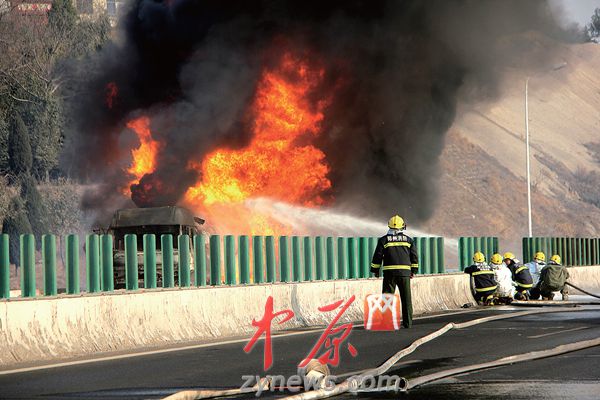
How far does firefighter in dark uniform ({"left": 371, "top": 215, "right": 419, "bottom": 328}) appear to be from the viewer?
19.4 m

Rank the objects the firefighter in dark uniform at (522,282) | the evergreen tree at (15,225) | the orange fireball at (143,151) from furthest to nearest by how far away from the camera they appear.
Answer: the evergreen tree at (15,225), the orange fireball at (143,151), the firefighter in dark uniform at (522,282)

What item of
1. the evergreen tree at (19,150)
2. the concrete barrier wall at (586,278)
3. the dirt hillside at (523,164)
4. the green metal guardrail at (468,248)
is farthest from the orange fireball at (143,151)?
the dirt hillside at (523,164)

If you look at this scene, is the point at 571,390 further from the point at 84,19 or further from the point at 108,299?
the point at 84,19

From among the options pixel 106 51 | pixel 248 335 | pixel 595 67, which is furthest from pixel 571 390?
pixel 595 67

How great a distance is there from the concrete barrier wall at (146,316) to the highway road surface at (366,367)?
0.64 meters

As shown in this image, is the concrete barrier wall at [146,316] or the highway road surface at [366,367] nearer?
the highway road surface at [366,367]

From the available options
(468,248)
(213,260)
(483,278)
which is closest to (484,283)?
(483,278)

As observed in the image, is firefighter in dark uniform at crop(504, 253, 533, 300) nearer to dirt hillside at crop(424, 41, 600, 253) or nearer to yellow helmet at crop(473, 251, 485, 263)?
yellow helmet at crop(473, 251, 485, 263)

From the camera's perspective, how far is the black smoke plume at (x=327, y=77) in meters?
37.3

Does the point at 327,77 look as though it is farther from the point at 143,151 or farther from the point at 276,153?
the point at 143,151

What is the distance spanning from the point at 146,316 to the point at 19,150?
51.8m

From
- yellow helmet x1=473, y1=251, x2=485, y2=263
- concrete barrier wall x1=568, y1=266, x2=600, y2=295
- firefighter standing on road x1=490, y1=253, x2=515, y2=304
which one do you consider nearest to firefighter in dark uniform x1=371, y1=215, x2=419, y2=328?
firefighter standing on road x1=490, y1=253, x2=515, y2=304

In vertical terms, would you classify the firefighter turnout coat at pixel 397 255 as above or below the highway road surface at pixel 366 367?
above

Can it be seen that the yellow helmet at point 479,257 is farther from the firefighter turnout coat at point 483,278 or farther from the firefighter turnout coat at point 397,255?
the firefighter turnout coat at point 397,255
